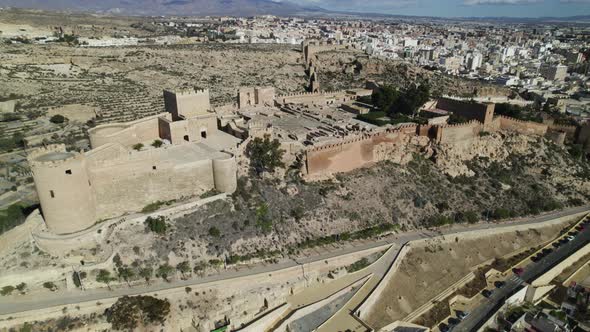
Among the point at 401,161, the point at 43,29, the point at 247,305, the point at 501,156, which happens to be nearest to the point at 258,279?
the point at 247,305

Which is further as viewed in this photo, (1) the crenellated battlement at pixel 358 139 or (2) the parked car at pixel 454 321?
(1) the crenellated battlement at pixel 358 139

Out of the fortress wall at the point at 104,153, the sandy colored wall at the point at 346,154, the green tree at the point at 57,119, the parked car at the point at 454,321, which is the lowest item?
the parked car at the point at 454,321

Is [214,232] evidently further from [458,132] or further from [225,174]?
[458,132]

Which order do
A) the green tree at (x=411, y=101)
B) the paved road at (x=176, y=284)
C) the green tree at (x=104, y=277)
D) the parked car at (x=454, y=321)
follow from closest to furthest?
the paved road at (x=176, y=284), the green tree at (x=104, y=277), the parked car at (x=454, y=321), the green tree at (x=411, y=101)

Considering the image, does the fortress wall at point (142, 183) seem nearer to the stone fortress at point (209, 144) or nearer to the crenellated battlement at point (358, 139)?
the stone fortress at point (209, 144)

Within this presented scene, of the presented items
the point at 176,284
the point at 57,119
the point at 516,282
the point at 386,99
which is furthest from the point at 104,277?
the point at 386,99

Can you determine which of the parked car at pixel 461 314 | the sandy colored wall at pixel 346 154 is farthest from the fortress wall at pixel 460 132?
the parked car at pixel 461 314
